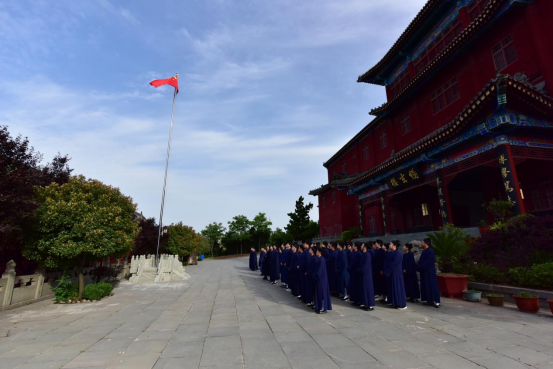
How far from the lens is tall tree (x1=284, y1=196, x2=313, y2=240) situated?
3311cm

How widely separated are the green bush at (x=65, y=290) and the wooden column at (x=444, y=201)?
14.0 meters

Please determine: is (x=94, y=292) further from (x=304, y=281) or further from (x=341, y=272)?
(x=341, y=272)

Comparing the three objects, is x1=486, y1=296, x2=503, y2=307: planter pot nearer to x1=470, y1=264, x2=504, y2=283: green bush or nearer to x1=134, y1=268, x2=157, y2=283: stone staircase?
x1=470, y1=264, x2=504, y2=283: green bush

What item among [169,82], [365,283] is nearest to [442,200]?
[365,283]

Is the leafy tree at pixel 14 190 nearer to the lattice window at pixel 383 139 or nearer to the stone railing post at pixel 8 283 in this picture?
the stone railing post at pixel 8 283

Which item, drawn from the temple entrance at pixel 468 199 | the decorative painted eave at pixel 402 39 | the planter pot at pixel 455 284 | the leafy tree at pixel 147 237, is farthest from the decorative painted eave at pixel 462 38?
the leafy tree at pixel 147 237

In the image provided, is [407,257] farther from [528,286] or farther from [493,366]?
[493,366]

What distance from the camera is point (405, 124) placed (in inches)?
693

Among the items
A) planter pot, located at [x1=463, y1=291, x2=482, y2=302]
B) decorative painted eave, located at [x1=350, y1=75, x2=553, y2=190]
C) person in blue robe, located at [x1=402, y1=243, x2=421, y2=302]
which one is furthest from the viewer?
decorative painted eave, located at [x1=350, y1=75, x2=553, y2=190]

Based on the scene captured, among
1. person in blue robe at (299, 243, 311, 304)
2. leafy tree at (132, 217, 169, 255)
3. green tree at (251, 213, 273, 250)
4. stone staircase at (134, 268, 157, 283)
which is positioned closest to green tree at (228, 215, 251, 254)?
green tree at (251, 213, 273, 250)

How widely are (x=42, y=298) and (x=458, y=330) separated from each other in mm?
12128

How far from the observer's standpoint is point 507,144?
30.6ft

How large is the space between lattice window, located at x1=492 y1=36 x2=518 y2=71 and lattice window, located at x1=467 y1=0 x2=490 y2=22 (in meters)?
2.13

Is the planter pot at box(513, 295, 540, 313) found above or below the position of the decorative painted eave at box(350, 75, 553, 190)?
below
